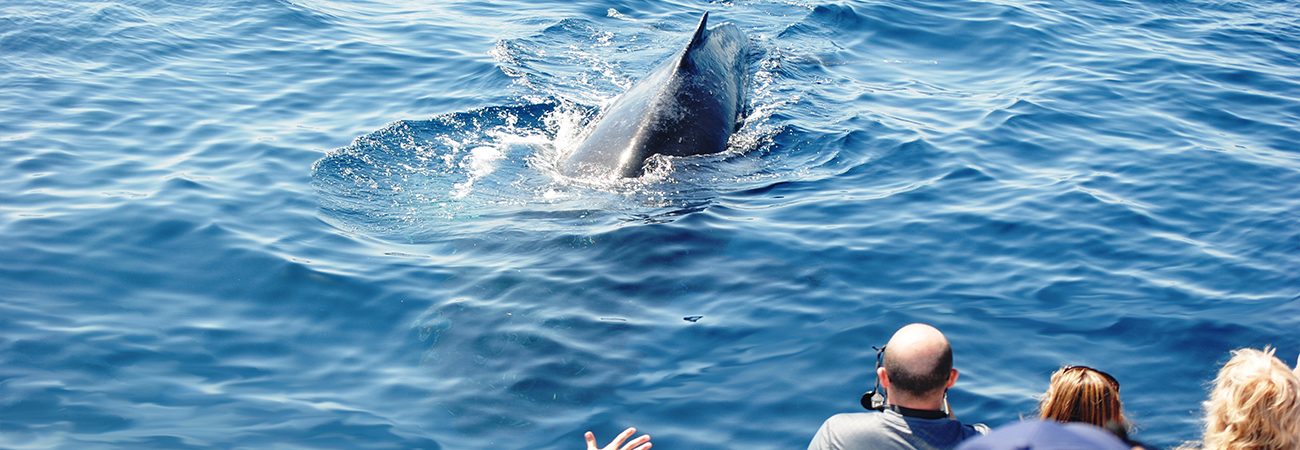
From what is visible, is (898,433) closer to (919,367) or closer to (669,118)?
(919,367)

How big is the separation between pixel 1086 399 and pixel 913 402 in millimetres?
717

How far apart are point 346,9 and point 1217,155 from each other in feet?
46.7

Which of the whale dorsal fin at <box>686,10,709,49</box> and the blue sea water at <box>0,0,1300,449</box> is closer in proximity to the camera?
the blue sea water at <box>0,0,1300,449</box>

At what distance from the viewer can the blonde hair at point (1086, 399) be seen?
3.74 m

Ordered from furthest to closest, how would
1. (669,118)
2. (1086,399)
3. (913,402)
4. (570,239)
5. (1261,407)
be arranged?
(669,118), (570,239), (913,402), (1086,399), (1261,407)

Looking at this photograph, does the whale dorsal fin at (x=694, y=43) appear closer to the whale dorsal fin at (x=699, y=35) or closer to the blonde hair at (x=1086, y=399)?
the whale dorsal fin at (x=699, y=35)

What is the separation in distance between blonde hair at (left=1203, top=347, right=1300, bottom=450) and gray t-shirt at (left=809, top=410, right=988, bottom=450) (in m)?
1.00

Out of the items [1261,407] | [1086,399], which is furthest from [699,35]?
[1261,407]

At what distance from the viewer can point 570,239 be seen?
8.08m

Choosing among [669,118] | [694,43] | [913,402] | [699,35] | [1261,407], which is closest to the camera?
[1261,407]

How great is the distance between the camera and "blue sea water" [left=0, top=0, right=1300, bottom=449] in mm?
5961

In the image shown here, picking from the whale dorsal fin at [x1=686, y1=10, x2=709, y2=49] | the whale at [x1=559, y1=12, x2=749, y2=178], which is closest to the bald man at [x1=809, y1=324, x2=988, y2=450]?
the whale at [x1=559, y1=12, x2=749, y2=178]

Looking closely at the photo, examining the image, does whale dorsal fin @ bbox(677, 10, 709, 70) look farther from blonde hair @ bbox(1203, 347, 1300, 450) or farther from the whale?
blonde hair @ bbox(1203, 347, 1300, 450)

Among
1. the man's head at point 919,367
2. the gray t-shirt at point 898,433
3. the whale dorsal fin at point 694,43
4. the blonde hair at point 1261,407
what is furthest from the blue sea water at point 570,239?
the blonde hair at point 1261,407
